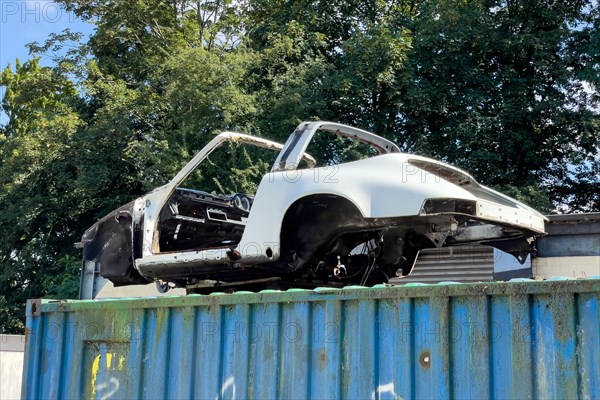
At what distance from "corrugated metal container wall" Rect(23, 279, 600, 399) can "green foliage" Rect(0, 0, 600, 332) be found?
461 inches

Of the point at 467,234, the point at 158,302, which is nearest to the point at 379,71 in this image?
the point at 467,234

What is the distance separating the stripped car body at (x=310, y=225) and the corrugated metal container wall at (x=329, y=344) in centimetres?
159

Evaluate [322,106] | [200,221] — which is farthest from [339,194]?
[322,106]

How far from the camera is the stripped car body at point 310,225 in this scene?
5.67 metres

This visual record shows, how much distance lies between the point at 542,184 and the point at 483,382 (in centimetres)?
1586

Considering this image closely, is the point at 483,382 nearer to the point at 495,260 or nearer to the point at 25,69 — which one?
the point at 495,260

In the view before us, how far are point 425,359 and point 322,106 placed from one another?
1480 centimetres

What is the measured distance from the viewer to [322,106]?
18.2 m

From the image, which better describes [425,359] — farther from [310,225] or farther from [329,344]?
[310,225]

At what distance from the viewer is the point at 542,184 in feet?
61.0

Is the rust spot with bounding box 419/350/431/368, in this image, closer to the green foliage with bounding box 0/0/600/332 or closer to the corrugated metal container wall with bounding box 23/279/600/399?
the corrugated metal container wall with bounding box 23/279/600/399

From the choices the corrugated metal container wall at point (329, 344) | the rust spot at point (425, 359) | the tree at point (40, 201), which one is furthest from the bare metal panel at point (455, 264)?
the tree at point (40, 201)

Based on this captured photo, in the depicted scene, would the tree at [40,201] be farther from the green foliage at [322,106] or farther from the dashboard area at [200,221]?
the dashboard area at [200,221]

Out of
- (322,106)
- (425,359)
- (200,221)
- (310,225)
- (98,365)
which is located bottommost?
(98,365)
